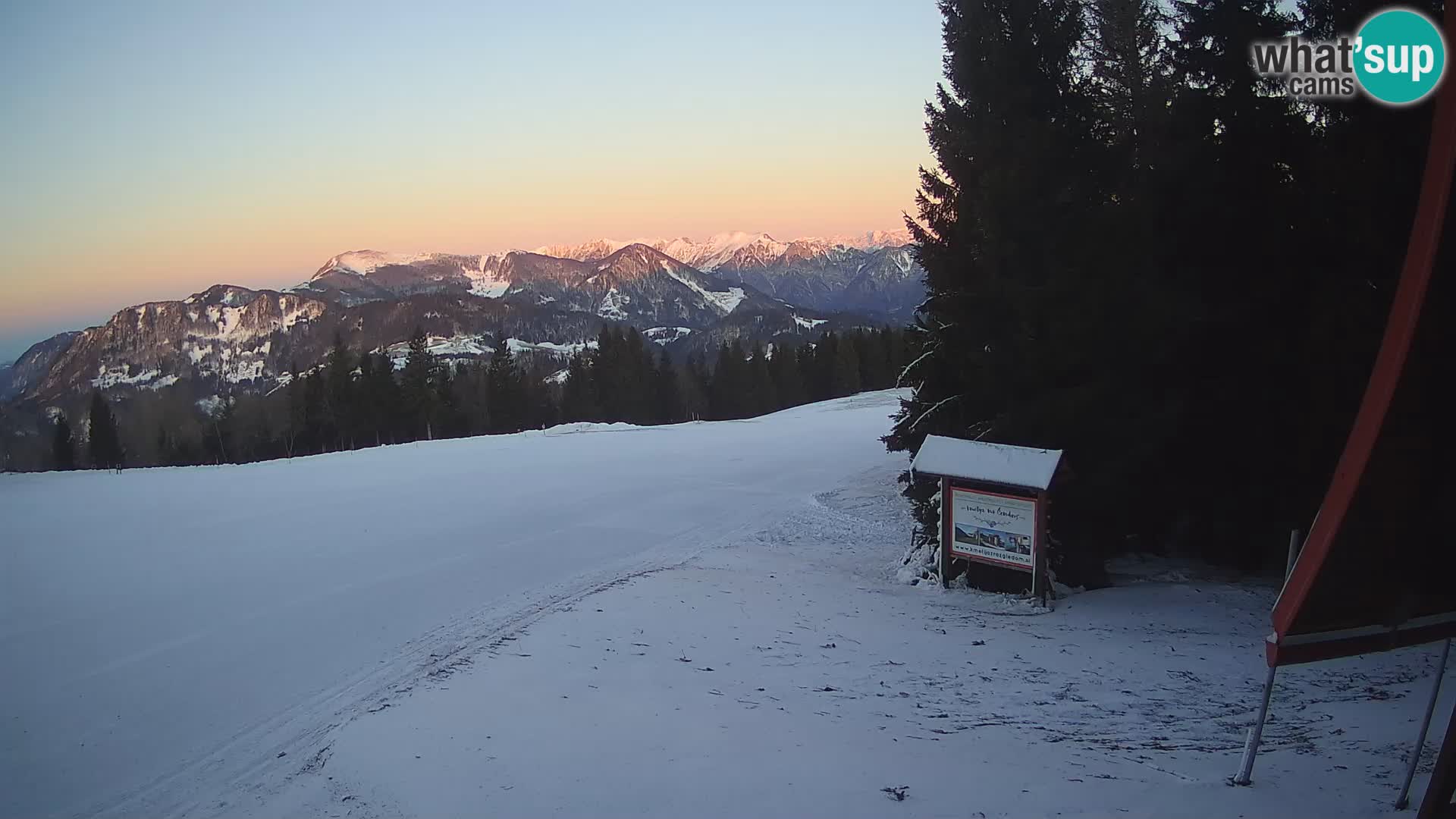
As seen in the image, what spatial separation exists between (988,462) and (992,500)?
705 millimetres

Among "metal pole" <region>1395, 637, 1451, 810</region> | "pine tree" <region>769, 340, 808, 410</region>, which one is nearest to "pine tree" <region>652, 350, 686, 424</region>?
"pine tree" <region>769, 340, 808, 410</region>

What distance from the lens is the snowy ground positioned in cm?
700

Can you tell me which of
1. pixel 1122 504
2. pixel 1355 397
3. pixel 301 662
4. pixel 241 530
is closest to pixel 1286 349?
pixel 1355 397

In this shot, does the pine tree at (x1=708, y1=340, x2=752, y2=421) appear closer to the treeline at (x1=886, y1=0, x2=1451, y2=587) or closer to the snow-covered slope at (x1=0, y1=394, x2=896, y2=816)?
the snow-covered slope at (x1=0, y1=394, x2=896, y2=816)

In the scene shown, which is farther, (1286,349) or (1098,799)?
(1286,349)

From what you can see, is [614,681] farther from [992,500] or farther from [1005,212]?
[1005,212]

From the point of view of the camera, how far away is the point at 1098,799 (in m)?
6.41

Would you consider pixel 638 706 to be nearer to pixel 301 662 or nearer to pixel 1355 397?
pixel 301 662

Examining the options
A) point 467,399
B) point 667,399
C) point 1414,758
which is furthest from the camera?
point 467,399

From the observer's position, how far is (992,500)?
45.8 feet

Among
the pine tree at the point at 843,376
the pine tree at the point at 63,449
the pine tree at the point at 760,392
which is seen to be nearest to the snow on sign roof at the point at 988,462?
the pine tree at the point at 760,392

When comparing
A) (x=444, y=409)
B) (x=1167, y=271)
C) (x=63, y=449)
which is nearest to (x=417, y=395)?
(x=444, y=409)

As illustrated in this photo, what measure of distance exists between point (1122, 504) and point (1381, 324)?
464 centimetres

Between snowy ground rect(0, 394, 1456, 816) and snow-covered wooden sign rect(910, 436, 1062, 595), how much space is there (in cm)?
83
